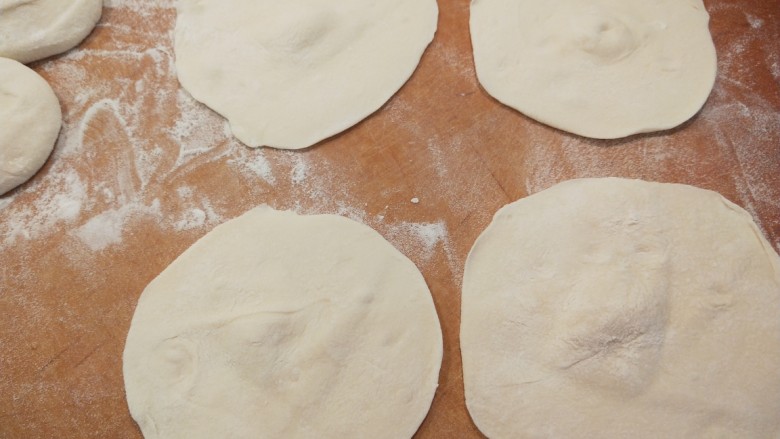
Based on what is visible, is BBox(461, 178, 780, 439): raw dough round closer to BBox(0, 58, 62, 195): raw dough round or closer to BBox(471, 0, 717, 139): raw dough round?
BBox(471, 0, 717, 139): raw dough round

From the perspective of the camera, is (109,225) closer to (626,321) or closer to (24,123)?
(24,123)

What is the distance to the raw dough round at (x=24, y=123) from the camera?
1758 millimetres

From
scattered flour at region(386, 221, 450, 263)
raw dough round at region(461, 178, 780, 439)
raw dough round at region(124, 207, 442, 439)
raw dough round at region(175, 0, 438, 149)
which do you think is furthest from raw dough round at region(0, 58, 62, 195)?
raw dough round at region(461, 178, 780, 439)

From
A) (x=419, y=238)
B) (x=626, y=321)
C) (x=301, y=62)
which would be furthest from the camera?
(x=301, y=62)

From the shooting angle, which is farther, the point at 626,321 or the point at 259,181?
the point at 259,181

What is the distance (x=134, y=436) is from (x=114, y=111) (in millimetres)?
1027

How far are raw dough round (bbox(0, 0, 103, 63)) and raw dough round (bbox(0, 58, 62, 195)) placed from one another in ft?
0.34

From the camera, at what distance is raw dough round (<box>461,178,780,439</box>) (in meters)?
1.44

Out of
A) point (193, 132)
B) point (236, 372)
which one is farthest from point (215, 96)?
point (236, 372)

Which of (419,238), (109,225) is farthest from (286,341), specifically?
(109,225)

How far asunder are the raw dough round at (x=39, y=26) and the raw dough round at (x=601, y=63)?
1350 mm

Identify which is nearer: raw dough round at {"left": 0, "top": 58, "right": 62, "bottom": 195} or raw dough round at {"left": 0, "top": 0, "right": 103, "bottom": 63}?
raw dough round at {"left": 0, "top": 58, "right": 62, "bottom": 195}

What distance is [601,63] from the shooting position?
71.3 inches

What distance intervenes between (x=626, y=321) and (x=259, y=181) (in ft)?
3.69
